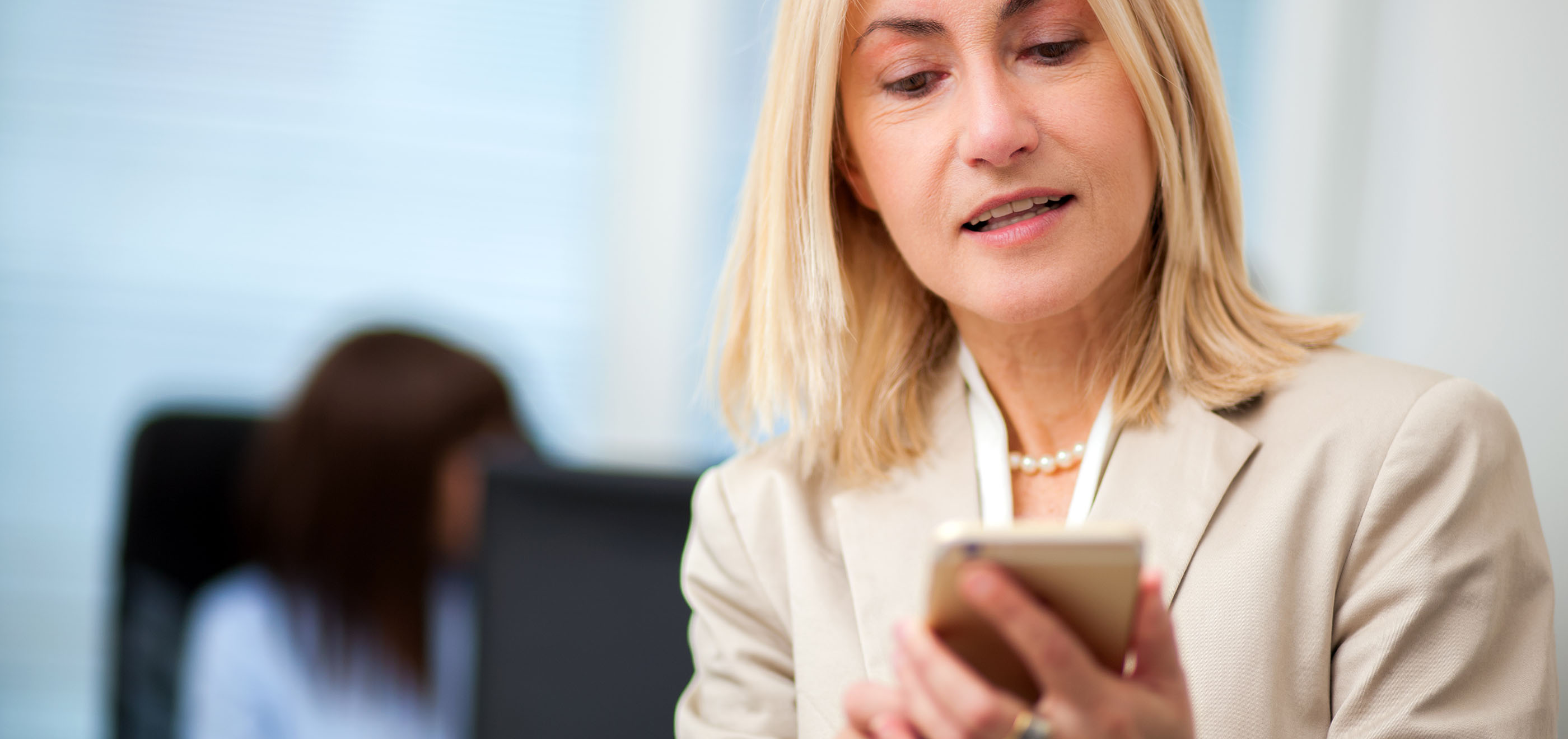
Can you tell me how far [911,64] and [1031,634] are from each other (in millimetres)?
591

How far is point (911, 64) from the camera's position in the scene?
3.43ft

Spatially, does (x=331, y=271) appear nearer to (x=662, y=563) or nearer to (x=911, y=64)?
(x=662, y=563)

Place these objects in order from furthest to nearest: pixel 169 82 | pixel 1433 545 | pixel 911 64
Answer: pixel 169 82 < pixel 911 64 < pixel 1433 545

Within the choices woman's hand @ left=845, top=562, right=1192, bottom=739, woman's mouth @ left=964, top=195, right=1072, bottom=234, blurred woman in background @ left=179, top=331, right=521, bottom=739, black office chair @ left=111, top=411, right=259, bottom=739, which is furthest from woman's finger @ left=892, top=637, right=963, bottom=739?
black office chair @ left=111, top=411, right=259, bottom=739

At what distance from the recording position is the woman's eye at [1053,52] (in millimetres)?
1009

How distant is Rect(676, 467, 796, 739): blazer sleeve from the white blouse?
0.24 metres

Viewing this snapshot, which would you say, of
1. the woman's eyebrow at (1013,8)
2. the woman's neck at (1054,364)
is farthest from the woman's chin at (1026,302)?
the woman's eyebrow at (1013,8)

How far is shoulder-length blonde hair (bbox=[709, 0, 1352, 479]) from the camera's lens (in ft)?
3.45

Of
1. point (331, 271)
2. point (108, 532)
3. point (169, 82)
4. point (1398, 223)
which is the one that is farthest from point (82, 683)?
point (1398, 223)

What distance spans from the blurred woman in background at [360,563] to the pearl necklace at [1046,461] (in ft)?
3.38

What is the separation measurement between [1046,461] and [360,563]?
1.25 meters

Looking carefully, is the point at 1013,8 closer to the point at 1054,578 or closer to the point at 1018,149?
the point at 1018,149

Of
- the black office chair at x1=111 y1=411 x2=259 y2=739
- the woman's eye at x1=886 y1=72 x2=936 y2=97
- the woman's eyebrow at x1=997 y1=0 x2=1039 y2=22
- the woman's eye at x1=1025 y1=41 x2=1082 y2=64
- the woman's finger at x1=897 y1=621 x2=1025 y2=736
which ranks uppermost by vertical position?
the woman's eyebrow at x1=997 y1=0 x2=1039 y2=22

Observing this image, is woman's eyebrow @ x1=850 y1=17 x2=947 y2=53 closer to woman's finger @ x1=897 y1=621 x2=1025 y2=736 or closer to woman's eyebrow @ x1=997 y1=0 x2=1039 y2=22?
woman's eyebrow @ x1=997 y1=0 x2=1039 y2=22
